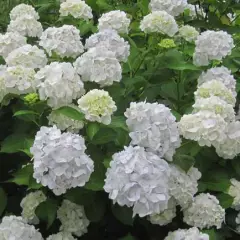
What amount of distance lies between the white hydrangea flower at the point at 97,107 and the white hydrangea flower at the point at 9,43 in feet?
2.36

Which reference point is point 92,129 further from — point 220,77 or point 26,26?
point 26,26

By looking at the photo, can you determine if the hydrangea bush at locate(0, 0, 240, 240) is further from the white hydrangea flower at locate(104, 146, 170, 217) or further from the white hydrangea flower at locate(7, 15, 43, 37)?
the white hydrangea flower at locate(7, 15, 43, 37)

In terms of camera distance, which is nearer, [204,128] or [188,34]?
[204,128]

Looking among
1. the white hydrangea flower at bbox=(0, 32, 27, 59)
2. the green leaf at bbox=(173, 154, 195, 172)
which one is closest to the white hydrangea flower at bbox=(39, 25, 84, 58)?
the white hydrangea flower at bbox=(0, 32, 27, 59)

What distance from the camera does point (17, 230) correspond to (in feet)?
6.74

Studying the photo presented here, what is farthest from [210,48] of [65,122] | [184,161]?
[65,122]

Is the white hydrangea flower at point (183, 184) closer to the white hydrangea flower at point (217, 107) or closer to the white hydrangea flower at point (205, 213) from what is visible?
the white hydrangea flower at point (205, 213)

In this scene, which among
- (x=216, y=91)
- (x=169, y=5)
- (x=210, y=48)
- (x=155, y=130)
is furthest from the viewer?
(x=169, y=5)

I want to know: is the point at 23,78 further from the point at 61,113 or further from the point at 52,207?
the point at 52,207

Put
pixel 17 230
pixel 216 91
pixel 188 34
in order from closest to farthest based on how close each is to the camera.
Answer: pixel 17 230, pixel 216 91, pixel 188 34

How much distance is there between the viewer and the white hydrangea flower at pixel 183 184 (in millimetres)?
2062

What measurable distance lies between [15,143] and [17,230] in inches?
13.1

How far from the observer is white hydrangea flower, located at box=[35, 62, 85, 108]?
83.2 inches

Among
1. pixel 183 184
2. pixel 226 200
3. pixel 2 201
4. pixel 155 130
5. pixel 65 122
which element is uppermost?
pixel 155 130
